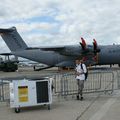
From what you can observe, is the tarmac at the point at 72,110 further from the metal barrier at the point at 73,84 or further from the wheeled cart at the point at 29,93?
the metal barrier at the point at 73,84

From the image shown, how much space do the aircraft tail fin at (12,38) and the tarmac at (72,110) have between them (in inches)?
1342

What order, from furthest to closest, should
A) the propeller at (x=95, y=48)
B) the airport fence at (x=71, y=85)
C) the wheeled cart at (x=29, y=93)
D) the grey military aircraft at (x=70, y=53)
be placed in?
the grey military aircraft at (x=70, y=53)
the propeller at (x=95, y=48)
the airport fence at (x=71, y=85)
the wheeled cart at (x=29, y=93)

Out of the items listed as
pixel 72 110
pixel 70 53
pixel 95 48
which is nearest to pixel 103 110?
pixel 72 110

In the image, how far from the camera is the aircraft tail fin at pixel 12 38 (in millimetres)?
46906

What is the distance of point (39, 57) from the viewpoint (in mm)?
44031

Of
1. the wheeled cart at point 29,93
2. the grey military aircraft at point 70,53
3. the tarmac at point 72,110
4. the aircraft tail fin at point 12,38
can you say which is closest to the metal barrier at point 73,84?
the tarmac at point 72,110

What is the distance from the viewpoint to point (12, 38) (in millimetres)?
47406

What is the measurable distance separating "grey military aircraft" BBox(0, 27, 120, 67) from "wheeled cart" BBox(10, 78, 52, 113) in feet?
95.2

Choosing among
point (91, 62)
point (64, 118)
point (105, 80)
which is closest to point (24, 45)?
point (91, 62)

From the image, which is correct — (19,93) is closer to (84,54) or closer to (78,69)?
(78,69)

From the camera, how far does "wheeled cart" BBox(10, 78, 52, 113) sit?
1067 centimetres

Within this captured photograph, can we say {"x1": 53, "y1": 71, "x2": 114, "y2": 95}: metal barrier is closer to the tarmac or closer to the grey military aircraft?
the tarmac

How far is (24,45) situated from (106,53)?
38.8ft

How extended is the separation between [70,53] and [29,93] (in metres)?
30.5
